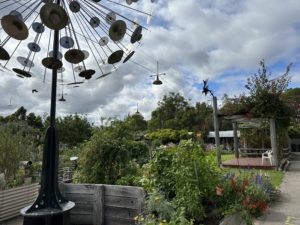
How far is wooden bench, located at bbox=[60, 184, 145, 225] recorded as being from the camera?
194 inches

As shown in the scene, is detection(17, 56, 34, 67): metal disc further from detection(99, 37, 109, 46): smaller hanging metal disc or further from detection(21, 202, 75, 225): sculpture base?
detection(21, 202, 75, 225): sculpture base

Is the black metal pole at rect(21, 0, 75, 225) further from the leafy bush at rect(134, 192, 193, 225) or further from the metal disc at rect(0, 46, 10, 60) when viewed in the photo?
the leafy bush at rect(134, 192, 193, 225)

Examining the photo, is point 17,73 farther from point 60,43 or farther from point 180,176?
point 180,176

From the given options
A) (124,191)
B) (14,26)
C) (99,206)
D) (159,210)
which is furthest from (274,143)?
(14,26)

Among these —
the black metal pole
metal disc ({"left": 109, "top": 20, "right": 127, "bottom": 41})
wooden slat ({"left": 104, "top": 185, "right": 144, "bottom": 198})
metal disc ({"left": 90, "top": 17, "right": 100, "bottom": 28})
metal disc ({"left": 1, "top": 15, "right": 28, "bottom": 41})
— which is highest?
metal disc ({"left": 90, "top": 17, "right": 100, "bottom": 28})

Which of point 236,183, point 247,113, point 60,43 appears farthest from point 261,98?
point 60,43

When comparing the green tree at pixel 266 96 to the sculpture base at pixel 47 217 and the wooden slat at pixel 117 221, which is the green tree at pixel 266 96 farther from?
the sculpture base at pixel 47 217

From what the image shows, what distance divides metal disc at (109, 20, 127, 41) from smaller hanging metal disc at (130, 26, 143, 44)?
14cm

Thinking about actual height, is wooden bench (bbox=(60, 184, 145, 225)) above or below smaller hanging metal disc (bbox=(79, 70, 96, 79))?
below

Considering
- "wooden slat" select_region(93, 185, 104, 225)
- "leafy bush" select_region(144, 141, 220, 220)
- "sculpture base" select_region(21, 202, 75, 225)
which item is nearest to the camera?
"sculpture base" select_region(21, 202, 75, 225)

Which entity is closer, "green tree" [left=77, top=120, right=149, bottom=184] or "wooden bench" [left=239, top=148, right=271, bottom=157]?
"green tree" [left=77, top=120, right=149, bottom=184]

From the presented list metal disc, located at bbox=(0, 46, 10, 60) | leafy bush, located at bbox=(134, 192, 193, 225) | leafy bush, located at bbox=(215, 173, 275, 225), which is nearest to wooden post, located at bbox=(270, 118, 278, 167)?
leafy bush, located at bbox=(215, 173, 275, 225)

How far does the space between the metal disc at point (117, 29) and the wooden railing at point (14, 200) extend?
5.10 meters

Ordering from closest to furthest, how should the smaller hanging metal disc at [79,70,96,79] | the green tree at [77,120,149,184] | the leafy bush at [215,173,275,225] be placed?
the smaller hanging metal disc at [79,70,96,79], the leafy bush at [215,173,275,225], the green tree at [77,120,149,184]
